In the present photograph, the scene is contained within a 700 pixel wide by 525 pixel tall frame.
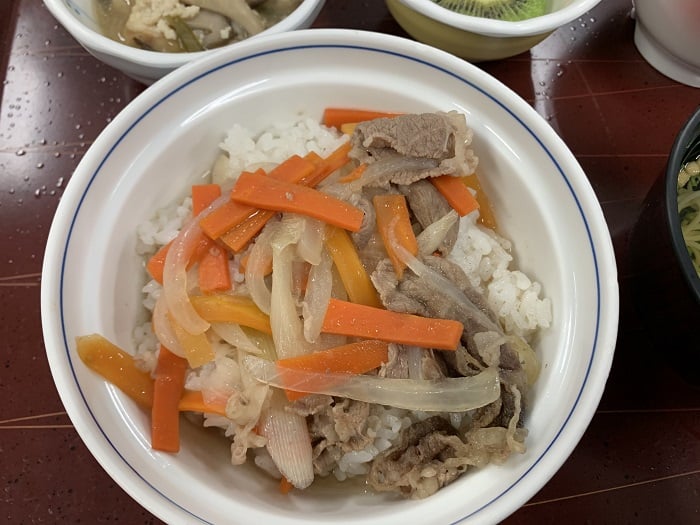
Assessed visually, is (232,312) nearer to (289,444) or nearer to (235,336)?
(235,336)

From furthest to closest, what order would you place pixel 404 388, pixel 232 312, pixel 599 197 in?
pixel 599 197 → pixel 232 312 → pixel 404 388

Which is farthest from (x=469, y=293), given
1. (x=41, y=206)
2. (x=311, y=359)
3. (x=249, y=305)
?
(x=41, y=206)

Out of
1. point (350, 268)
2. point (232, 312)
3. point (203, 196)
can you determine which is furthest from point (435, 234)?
point (203, 196)

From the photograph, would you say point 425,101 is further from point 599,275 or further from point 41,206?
point 41,206

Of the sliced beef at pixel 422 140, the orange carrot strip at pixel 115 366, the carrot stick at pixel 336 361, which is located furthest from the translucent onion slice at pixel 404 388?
the sliced beef at pixel 422 140

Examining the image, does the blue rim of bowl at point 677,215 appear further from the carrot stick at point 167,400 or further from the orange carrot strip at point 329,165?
the carrot stick at point 167,400

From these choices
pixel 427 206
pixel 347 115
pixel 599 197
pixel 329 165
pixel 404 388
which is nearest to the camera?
pixel 404 388

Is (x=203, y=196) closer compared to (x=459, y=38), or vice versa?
(x=203, y=196)

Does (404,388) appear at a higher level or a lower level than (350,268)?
lower
